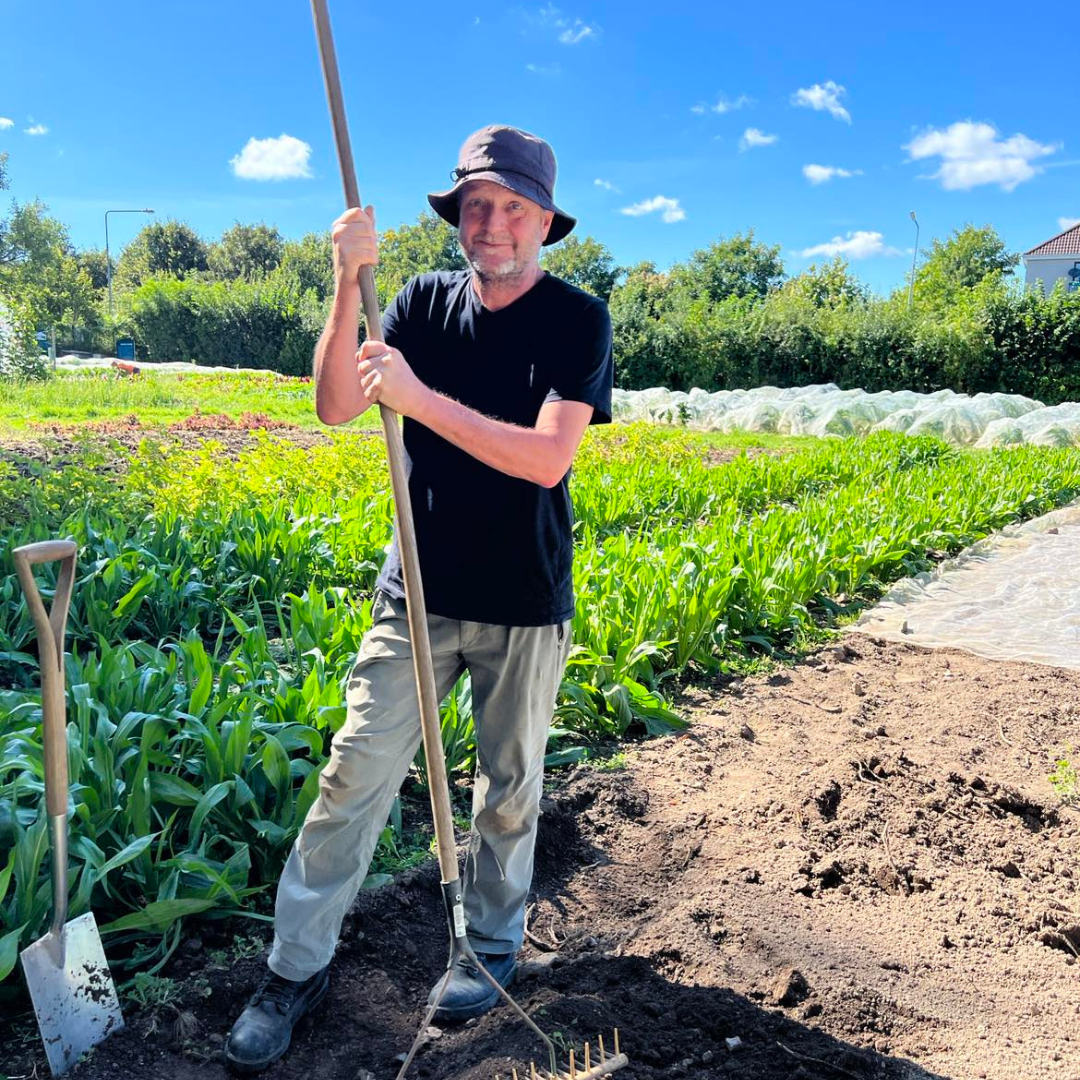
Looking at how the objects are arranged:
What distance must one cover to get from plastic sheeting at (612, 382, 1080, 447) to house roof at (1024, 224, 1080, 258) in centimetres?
3827

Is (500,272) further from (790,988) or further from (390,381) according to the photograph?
(790,988)

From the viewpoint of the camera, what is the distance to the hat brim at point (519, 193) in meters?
1.88

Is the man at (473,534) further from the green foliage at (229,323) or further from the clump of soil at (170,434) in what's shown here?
the green foliage at (229,323)

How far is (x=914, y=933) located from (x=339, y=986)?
1.52 meters

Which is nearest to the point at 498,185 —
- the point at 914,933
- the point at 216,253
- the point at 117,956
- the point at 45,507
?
the point at 117,956

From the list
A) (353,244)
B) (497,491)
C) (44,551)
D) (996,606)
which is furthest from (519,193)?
(996,606)

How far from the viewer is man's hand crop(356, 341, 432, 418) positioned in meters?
1.72

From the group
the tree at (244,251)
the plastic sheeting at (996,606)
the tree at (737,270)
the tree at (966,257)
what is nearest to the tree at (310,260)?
the tree at (244,251)

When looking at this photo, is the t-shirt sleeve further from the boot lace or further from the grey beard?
the boot lace

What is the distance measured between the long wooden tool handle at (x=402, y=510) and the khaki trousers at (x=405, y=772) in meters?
0.25

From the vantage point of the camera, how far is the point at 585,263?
51.3 metres

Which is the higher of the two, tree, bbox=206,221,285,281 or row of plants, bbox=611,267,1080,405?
tree, bbox=206,221,285,281

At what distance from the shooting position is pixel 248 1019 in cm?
193

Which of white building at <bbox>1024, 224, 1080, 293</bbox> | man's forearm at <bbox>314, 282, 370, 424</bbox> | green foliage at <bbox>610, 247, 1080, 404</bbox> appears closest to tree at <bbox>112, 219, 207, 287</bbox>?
green foliage at <bbox>610, 247, 1080, 404</bbox>
